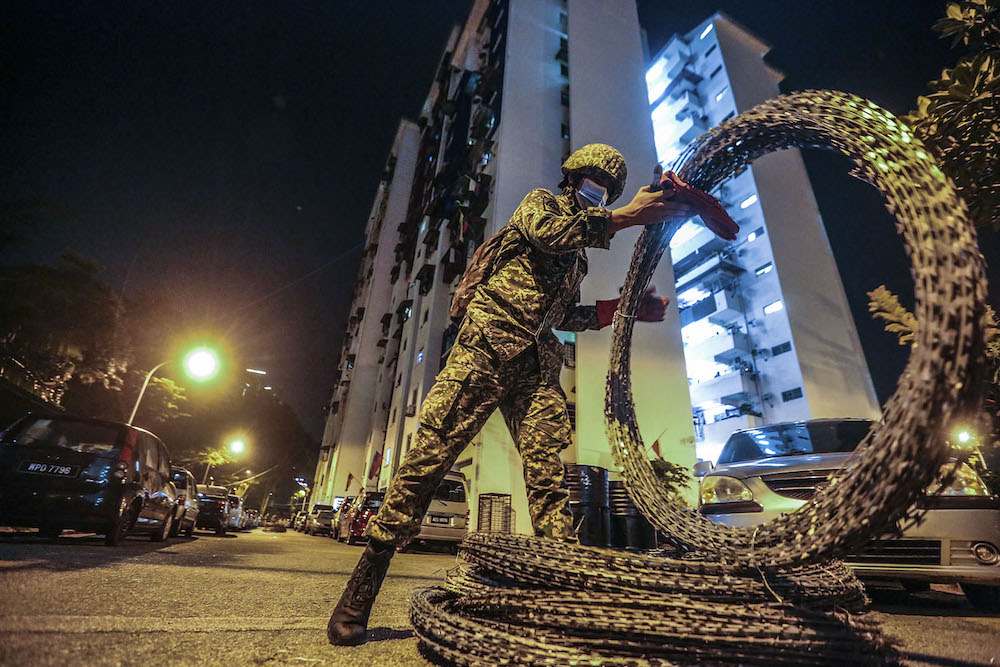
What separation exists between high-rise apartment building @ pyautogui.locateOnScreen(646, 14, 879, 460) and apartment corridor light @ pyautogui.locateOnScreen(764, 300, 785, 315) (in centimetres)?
8

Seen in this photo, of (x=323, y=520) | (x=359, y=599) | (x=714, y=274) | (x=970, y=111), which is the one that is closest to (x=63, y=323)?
(x=359, y=599)

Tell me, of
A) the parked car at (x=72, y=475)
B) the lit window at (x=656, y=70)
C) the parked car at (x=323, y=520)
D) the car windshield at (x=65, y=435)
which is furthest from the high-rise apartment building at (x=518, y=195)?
the lit window at (x=656, y=70)

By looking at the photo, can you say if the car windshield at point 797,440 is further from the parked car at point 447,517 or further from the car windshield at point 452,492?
the car windshield at point 452,492

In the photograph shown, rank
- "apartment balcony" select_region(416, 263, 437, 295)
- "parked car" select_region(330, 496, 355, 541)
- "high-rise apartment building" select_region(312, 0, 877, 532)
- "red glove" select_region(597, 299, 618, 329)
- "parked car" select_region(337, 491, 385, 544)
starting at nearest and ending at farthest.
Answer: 1. "red glove" select_region(597, 299, 618, 329)
2. "parked car" select_region(337, 491, 385, 544)
3. "parked car" select_region(330, 496, 355, 541)
4. "high-rise apartment building" select_region(312, 0, 877, 532)
5. "apartment balcony" select_region(416, 263, 437, 295)

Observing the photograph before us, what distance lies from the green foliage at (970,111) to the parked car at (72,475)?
8.23 metres

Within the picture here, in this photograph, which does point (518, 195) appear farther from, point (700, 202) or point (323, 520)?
point (323, 520)

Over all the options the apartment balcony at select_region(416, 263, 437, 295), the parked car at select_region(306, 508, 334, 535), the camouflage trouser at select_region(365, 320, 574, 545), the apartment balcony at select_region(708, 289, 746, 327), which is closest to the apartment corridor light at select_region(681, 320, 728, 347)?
the apartment balcony at select_region(708, 289, 746, 327)

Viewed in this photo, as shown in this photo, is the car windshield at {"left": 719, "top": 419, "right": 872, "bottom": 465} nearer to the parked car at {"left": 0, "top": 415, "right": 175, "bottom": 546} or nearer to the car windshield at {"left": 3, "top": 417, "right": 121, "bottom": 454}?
the parked car at {"left": 0, "top": 415, "right": 175, "bottom": 546}

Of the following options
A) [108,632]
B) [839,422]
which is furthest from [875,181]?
[839,422]

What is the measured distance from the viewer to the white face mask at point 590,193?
2.40 meters

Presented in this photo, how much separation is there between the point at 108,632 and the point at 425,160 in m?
41.6

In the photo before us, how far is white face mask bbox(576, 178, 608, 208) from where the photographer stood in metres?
2.40

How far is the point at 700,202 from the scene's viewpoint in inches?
73.5

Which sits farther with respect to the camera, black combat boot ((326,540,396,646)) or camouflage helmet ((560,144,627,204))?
camouflage helmet ((560,144,627,204))
